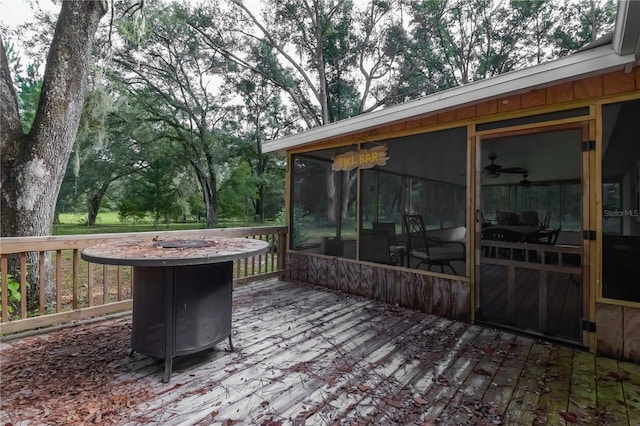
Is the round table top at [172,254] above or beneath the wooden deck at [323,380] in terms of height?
above

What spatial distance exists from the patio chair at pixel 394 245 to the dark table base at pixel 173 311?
7.69 feet

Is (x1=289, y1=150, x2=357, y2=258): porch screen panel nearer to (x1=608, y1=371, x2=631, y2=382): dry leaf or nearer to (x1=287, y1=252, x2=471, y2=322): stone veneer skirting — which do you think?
(x1=287, y1=252, x2=471, y2=322): stone veneer skirting

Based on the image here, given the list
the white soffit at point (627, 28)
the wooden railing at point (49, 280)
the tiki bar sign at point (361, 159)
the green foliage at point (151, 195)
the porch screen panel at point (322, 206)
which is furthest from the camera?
the green foliage at point (151, 195)

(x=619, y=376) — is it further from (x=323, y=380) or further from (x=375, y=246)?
(x=375, y=246)

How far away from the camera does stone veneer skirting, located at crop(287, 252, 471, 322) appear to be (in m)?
3.31

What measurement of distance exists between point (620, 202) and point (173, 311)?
3491 mm

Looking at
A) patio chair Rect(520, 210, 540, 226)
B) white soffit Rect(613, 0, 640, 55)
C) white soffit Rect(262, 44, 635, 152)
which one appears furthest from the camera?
patio chair Rect(520, 210, 540, 226)

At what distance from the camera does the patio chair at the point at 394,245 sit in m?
3.82

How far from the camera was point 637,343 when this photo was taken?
7.84 feet

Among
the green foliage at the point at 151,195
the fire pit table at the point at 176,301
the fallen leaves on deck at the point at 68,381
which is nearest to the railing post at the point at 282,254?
the fallen leaves on deck at the point at 68,381

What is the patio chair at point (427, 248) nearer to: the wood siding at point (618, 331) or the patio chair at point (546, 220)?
the patio chair at point (546, 220)

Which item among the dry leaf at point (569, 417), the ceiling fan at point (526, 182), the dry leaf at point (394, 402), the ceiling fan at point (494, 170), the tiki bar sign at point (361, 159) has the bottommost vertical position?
the dry leaf at point (569, 417)

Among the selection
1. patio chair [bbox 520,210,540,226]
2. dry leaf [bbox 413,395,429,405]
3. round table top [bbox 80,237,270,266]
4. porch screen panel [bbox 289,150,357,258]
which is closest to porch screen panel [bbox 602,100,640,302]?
patio chair [bbox 520,210,540,226]

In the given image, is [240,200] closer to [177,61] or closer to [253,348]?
[177,61]
